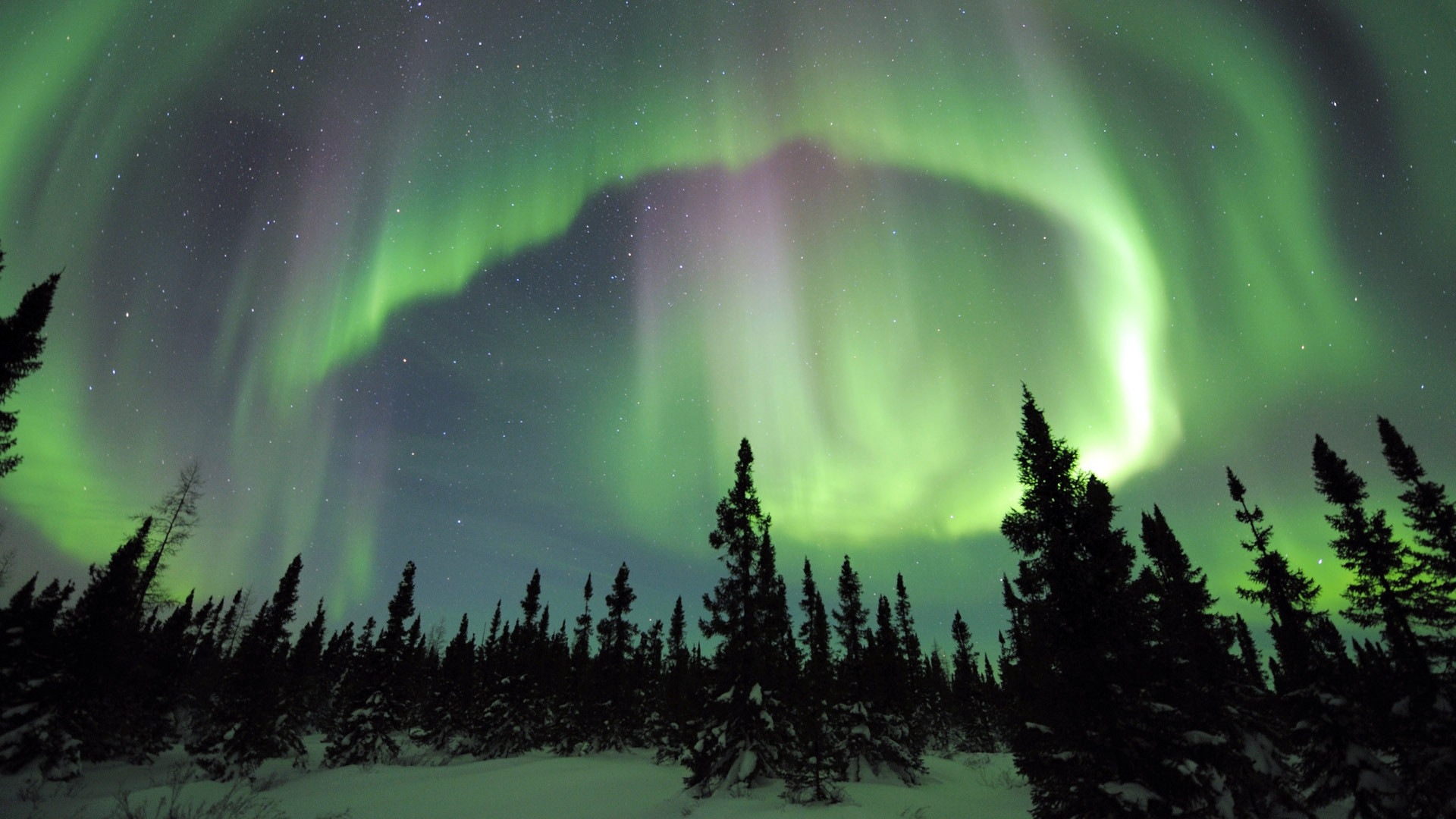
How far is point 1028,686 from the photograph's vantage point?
14727 mm

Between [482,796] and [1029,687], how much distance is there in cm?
1840

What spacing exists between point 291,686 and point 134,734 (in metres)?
10.2

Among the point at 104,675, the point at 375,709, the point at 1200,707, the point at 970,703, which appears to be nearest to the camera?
the point at 1200,707

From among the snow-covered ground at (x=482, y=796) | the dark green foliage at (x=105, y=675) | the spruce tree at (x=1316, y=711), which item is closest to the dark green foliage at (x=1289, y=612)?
the spruce tree at (x=1316, y=711)

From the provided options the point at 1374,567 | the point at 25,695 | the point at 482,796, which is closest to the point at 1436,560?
the point at 1374,567

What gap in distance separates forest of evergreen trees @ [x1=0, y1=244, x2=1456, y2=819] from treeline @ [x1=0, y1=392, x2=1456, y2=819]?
0.29ft

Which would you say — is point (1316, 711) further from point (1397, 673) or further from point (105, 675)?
point (105, 675)

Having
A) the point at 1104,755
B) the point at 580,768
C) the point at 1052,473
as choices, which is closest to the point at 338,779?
the point at 580,768

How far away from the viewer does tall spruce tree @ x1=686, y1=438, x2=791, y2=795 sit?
2272 cm

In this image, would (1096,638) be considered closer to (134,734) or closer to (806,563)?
(806,563)

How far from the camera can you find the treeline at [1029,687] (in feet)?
45.6

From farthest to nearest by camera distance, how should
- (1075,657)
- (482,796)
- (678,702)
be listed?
(678,702) → (482,796) → (1075,657)

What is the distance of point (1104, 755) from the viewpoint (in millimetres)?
13141

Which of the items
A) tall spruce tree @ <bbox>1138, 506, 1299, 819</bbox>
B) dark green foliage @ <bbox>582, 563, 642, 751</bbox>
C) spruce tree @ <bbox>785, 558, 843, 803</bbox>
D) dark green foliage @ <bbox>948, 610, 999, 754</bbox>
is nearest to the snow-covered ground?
spruce tree @ <bbox>785, 558, 843, 803</bbox>
